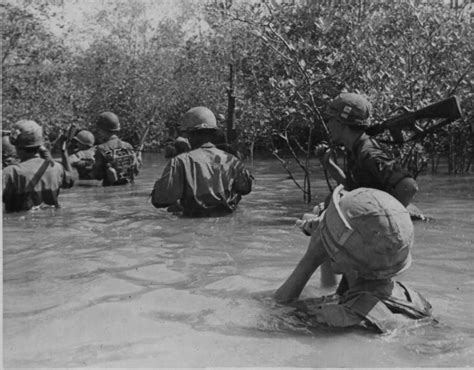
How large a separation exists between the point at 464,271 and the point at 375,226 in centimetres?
234

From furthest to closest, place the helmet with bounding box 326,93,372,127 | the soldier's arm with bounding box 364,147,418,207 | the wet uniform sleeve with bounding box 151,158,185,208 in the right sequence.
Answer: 1. the wet uniform sleeve with bounding box 151,158,185,208
2. the helmet with bounding box 326,93,372,127
3. the soldier's arm with bounding box 364,147,418,207

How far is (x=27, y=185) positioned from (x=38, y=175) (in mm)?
205

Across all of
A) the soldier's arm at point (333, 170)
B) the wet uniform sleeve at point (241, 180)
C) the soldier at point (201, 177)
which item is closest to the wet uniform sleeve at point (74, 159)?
the soldier at point (201, 177)

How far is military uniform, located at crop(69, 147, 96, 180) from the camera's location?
14344 millimetres

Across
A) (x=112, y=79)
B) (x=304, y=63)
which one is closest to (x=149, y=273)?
(x=304, y=63)

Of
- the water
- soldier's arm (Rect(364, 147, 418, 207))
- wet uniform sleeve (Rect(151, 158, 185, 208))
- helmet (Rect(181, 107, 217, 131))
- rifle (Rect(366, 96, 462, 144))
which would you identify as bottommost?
the water

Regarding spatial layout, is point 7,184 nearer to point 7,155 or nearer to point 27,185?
point 27,185

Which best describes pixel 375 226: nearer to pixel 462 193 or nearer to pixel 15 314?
pixel 15 314

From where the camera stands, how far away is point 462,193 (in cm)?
1259

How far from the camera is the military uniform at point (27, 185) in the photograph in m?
9.46

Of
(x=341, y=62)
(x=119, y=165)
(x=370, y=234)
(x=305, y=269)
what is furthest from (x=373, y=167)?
(x=119, y=165)

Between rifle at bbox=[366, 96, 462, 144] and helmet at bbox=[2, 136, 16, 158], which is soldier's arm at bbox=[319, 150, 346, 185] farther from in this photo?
helmet at bbox=[2, 136, 16, 158]

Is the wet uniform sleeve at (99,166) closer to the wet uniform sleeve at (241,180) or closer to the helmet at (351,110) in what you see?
the wet uniform sleeve at (241,180)

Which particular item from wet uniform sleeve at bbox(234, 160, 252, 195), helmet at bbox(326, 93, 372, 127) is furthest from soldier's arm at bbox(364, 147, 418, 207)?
wet uniform sleeve at bbox(234, 160, 252, 195)
